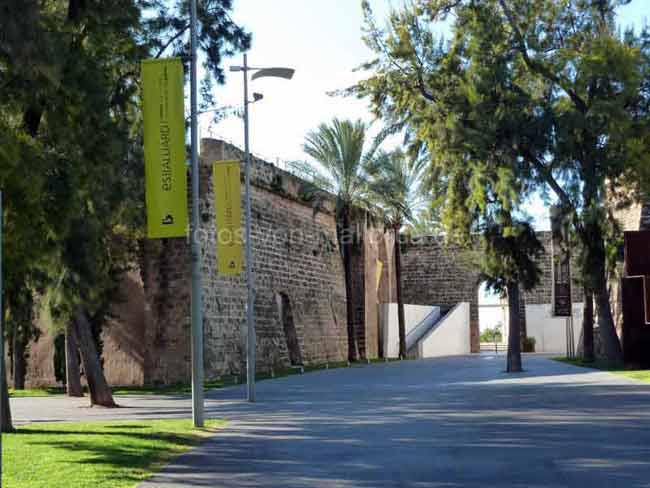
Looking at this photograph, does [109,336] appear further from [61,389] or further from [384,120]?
[384,120]

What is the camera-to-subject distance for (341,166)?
127 ft

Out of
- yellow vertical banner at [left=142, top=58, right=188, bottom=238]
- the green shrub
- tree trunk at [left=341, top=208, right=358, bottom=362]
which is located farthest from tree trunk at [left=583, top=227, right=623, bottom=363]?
the green shrub

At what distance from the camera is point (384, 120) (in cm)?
Answer: 3038

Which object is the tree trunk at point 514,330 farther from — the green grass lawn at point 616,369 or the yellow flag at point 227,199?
the yellow flag at point 227,199

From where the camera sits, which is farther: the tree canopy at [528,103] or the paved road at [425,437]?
the tree canopy at [528,103]

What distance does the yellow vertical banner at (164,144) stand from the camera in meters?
14.1

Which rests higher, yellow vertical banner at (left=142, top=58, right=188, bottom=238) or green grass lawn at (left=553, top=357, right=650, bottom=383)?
yellow vertical banner at (left=142, top=58, right=188, bottom=238)

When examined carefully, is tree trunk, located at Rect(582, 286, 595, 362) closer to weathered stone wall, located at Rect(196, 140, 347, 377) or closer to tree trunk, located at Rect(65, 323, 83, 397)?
weathered stone wall, located at Rect(196, 140, 347, 377)

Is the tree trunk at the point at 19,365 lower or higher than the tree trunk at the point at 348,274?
lower

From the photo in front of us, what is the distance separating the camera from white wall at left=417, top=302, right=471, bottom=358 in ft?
164

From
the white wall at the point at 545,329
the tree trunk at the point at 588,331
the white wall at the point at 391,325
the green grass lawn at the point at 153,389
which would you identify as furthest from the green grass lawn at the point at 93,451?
the white wall at the point at 545,329

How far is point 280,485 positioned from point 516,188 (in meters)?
19.2

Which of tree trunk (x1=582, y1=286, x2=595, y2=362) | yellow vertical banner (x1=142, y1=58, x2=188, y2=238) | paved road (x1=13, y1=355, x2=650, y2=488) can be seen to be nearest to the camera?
paved road (x1=13, y1=355, x2=650, y2=488)

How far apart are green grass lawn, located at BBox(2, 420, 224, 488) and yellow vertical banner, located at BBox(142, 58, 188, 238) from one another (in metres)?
2.87
